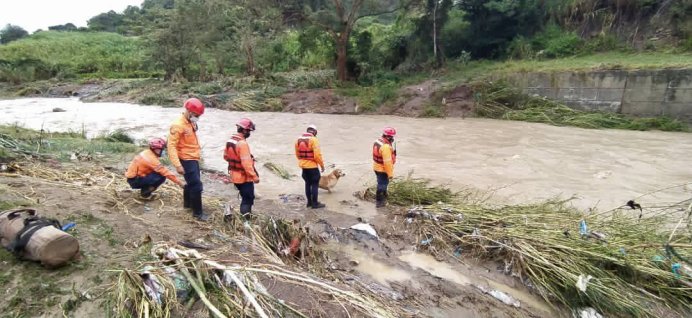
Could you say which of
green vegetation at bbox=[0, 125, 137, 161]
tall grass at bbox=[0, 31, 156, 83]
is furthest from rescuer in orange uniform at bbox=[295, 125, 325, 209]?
tall grass at bbox=[0, 31, 156, 83]

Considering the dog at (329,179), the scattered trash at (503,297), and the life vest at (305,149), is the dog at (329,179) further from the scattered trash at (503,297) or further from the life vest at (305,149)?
the scattered trash at (503,297)

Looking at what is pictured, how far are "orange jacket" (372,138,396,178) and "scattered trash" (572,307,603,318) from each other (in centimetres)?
334

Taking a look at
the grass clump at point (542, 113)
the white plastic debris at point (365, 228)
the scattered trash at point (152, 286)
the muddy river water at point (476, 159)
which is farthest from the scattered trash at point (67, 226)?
the grass clump at point (542, 113)

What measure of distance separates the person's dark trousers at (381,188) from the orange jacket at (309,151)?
104 centimetres

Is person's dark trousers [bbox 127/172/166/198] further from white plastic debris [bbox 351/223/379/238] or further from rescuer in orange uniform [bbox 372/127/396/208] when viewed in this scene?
rescuer in orange uniform [bbox 372/127/396/208]

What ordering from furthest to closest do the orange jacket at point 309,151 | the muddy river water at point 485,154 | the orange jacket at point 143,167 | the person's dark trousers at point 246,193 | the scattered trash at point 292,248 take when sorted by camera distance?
the muddy river water at point 485,154 < the orange jacket at point 309,151 < the orange jacket at point 143,167 < the person's dark trousers at point 246,193 < the scattered trash at point 292,248

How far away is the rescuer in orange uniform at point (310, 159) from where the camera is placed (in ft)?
21.2

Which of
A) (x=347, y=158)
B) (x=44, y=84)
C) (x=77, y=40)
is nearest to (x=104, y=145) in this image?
(x=347, y=158)

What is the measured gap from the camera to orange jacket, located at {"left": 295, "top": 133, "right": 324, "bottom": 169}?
6441mm

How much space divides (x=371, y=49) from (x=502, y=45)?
274 inches

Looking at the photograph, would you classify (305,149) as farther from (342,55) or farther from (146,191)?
(342,55)

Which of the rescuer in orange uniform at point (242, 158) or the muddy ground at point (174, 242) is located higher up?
the rescuer in orange uniform at point (242, 158)

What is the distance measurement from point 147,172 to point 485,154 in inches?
329

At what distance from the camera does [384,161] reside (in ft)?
21.5
